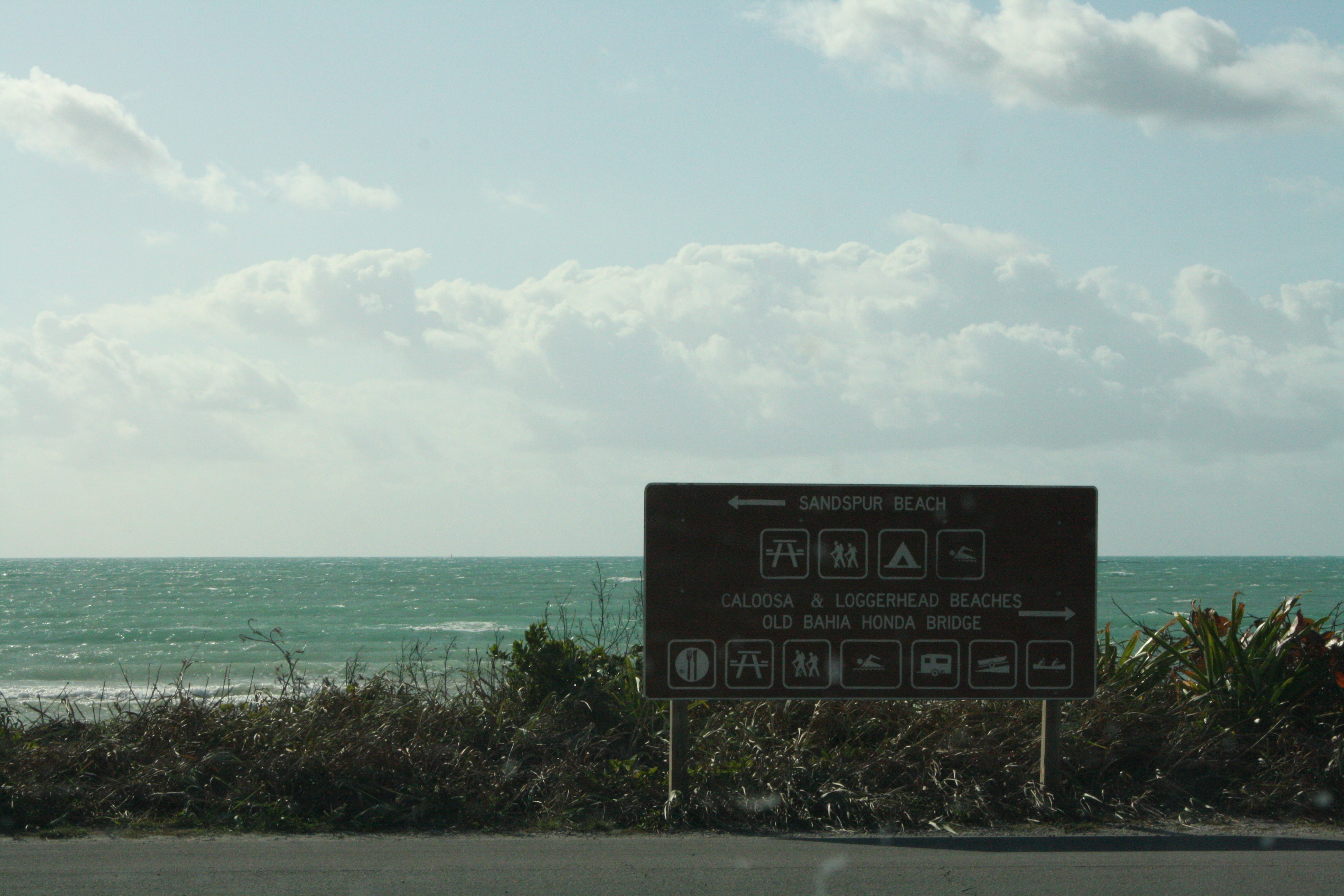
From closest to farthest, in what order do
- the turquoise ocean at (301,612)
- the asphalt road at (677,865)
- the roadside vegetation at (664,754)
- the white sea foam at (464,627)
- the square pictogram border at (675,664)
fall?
the asphalt road at (677,865) → the roadside vegetation at (664,754) → the square pictogram border at (675,664) → the turquoise ocean at (301,612) → the white sea foam at (464,627)

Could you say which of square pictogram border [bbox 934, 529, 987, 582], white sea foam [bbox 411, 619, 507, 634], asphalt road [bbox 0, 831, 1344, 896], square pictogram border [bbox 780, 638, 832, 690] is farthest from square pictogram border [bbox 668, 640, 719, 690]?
white sea foam [bbox 411, 619, 507, 634]

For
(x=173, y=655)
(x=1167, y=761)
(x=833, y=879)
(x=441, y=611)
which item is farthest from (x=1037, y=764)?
(x=441, y=611)

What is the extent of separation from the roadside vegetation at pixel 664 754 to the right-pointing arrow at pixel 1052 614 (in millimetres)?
759

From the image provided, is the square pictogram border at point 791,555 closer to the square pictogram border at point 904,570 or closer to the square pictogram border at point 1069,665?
the square pictogram border at point 904,570

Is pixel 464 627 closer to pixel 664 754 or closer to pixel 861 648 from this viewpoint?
pixel 664 754

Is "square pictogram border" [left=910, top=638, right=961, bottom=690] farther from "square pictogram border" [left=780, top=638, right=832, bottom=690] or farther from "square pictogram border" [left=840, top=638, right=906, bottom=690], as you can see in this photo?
"square pictogram border" [left=780, top=638, right=832, bottom=690]

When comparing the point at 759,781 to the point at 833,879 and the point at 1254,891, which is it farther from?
the point at 1254,891

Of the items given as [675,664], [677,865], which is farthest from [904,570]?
[677,865]

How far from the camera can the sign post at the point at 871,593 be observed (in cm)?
609

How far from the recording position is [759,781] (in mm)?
5926

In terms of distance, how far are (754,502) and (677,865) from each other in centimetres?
210

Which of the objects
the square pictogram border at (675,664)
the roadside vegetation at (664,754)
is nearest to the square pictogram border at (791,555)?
the square pictogram border at (675,664)

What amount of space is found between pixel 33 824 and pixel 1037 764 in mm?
5404

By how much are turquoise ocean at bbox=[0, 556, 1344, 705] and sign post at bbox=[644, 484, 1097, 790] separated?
83 cm
